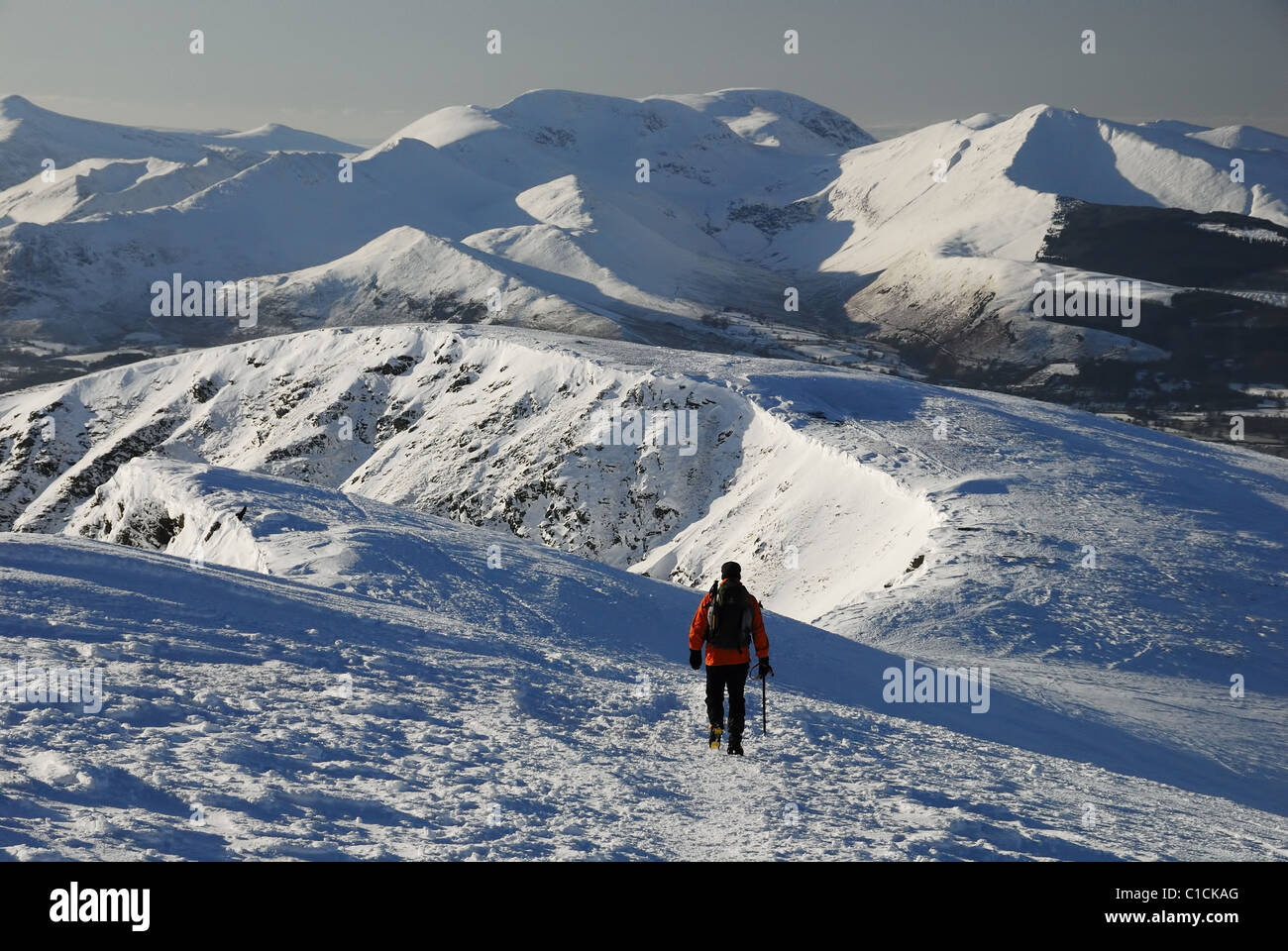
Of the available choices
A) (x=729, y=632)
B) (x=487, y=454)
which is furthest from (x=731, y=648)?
(x=487, y=454)

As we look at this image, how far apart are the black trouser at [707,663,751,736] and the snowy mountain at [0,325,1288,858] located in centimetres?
56

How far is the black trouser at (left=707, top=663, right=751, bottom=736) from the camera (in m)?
13.1

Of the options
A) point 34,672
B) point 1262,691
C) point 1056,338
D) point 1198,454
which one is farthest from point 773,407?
point 1056,338

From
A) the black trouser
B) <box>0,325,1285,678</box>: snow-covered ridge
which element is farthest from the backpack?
<box>0,325,1285,678</box>: snow-covered ridge

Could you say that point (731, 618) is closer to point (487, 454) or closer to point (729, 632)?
point (729, 632)

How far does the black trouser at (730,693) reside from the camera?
13086mm

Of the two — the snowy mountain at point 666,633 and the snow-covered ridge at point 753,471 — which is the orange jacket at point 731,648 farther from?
the snow-covered ridge at point 753,471

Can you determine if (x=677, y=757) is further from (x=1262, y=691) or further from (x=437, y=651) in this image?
(x=1262, y=691)

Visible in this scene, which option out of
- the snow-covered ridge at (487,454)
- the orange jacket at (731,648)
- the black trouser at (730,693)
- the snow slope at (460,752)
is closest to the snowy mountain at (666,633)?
the snow slope at (460,752)

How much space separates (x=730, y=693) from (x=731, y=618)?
1.10 m

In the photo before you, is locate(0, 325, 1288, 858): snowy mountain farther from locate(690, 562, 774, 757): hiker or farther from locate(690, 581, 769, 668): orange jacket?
locate(690, 581, 769, 668): orange jacket

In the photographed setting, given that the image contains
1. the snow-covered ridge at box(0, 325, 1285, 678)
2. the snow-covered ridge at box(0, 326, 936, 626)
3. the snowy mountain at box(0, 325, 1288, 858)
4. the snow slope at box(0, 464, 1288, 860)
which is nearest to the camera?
the snow slope at box(0, 464, 1288, 860)
